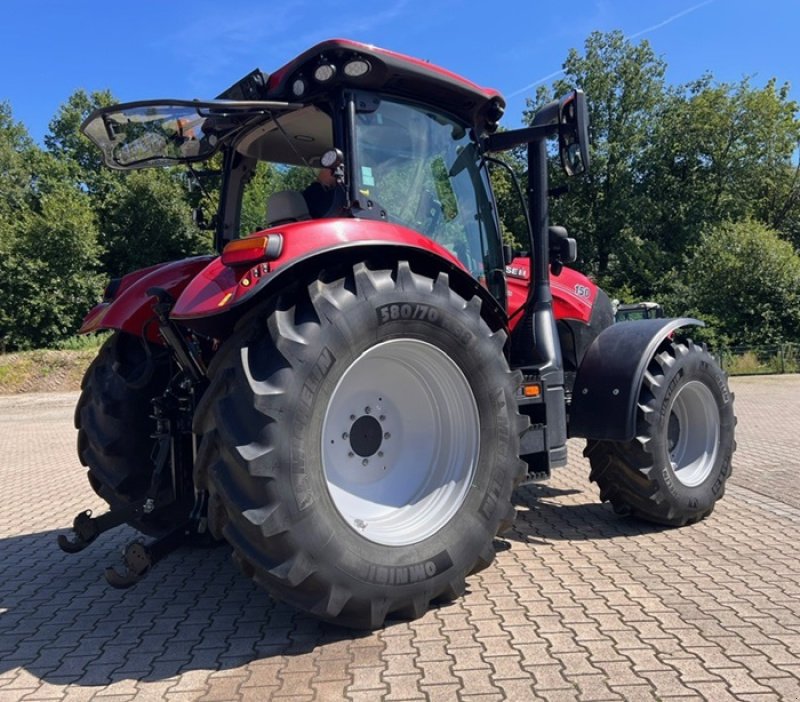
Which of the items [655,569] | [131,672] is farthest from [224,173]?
[655,569]

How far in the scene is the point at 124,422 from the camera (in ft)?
13.1

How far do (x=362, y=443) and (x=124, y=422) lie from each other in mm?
1508

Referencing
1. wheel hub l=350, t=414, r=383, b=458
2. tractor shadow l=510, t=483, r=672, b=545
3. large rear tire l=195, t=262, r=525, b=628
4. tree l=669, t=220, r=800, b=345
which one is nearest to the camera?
large rear tire l=195, t=262, r=525, b=628

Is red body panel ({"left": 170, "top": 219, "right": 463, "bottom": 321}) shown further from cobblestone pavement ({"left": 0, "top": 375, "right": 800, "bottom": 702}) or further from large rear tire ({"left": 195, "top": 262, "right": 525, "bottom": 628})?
cobblestone pavement ({"left": 0, "top": 375, "right": 800, "bottom": 702})

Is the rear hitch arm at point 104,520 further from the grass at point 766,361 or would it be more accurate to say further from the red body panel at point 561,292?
the grass at point 766,361

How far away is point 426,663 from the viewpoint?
108 inches

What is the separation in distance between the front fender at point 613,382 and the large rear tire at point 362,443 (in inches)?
44.1

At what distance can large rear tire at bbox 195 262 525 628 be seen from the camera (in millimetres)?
2748

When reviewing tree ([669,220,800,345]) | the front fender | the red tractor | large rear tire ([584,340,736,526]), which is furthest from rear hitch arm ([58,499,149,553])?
tree ([669,220,800,345])

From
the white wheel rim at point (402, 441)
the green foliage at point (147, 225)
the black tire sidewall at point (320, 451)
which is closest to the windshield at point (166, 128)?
the black tire sidewall at point (320, 451)

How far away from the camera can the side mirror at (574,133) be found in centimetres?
393

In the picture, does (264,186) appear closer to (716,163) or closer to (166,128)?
(166,128)

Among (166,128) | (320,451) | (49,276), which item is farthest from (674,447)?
(49,276)

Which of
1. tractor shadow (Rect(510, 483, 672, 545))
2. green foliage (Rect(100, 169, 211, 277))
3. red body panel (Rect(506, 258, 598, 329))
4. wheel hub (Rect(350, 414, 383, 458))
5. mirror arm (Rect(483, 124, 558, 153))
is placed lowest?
tractor shadow (Rect(510, 483, 672, 545))
